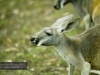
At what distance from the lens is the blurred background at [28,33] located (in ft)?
21.8

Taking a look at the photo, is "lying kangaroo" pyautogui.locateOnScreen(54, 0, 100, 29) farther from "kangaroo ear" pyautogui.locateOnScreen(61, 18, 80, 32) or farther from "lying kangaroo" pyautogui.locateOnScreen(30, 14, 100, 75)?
"kangaroo ear" pyautogui.locateOnScreen(61, 18, 80, 32)

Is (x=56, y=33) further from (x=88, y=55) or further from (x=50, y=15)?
(x=50, y=15)

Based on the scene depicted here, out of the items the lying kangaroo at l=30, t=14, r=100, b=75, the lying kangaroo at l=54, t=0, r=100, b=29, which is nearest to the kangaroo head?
the lying kangaroo at l=30, t=14, r=100, b=75

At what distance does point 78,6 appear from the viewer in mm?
7398

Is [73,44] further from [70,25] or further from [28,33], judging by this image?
[28,33]

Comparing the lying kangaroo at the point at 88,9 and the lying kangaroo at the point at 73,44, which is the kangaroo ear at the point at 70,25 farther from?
the lying kangaroo at the point at 88,9

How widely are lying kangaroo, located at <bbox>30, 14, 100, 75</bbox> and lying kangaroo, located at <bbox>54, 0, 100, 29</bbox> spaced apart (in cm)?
88

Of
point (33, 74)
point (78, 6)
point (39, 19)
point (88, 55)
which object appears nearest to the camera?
point (88, 55)

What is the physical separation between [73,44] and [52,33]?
37cm

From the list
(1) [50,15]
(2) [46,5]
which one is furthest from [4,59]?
(2) [46,5]

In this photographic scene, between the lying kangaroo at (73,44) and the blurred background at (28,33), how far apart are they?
123 cm

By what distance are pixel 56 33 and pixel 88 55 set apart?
0.58 metres

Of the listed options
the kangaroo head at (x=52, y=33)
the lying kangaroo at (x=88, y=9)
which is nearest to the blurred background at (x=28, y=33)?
the lying kangaroo at (x=88, y=9)

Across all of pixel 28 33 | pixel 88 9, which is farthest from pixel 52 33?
pixel 28 33
